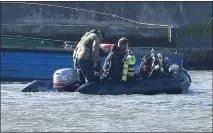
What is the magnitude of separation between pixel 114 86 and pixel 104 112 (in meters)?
3.06

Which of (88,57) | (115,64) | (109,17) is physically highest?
(109,17)

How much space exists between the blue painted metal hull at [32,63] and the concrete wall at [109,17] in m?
8.05

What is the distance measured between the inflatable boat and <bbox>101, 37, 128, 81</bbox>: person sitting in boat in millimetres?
154

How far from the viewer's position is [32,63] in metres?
24.2

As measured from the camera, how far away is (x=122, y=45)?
20109mm

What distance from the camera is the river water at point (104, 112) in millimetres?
14961

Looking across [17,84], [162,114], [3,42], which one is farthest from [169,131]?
[3,42]

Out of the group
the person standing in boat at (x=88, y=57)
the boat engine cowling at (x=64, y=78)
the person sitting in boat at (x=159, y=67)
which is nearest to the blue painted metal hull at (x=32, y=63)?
the person sitting in boat at (x=159, y=67)

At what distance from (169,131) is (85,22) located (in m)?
19.8

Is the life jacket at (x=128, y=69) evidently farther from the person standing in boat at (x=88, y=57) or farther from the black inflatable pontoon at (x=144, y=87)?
the person standing in boat at (x=88, y=57)

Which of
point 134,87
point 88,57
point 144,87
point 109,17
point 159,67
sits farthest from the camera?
point 109,17

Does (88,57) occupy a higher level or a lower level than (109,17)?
lower

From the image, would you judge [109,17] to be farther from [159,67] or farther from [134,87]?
[134,87]

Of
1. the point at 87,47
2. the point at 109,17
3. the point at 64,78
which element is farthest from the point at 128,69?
the point at 109,17
